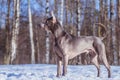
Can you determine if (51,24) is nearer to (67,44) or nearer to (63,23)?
(67,44)

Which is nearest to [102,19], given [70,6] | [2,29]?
[70,6]

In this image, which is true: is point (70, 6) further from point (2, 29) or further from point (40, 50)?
point (40, 50)

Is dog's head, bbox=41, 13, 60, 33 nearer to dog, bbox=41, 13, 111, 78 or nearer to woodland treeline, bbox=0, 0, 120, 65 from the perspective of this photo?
dog, bbox=41, 13, 111, 78

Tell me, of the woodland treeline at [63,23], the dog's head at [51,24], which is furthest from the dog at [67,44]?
the woodland treeline at [63,23]

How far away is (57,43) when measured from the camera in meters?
9.30

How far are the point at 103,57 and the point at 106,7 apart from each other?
20814 mm

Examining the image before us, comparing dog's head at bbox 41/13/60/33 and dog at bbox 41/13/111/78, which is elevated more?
dog's head at bbox 41/13/60/33

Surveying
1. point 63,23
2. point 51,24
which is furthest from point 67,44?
point 63,23

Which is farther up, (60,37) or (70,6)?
(70,6)

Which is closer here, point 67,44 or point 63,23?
point 67,44

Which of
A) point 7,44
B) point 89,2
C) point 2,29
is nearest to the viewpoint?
point 7,44

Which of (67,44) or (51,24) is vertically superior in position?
(51,24)

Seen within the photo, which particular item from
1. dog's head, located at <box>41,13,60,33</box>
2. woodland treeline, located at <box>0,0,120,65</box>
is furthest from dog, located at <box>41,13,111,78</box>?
woodland treeline, located at <box>0,0,120,65</box>

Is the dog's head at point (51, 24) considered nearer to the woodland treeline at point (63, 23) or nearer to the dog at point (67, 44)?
the dog at point (67, 44)
